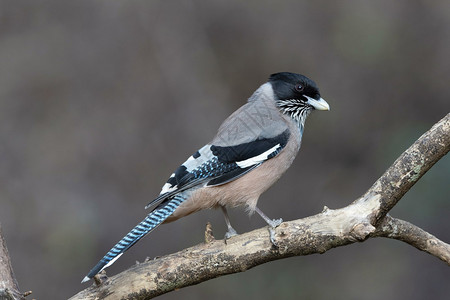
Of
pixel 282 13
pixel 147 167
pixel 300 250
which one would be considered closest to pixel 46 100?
pixel 147 167

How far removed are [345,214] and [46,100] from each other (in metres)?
6.00

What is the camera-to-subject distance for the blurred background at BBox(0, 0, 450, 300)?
829cm

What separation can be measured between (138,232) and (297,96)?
1.96 m

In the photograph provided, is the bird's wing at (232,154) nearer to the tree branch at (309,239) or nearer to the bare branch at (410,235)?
the tree branch at (309,239)

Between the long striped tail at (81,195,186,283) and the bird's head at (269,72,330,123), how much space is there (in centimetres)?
135

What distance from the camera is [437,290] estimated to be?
818cm

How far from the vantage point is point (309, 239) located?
409 centimetres

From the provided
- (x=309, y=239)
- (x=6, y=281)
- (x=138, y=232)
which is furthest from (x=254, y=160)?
(x=6, y=281)

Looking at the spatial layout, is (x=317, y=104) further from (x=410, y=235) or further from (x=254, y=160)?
(x=410, y=235)

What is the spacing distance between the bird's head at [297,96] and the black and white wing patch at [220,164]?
0.49 metres

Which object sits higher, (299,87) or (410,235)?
(299,87)

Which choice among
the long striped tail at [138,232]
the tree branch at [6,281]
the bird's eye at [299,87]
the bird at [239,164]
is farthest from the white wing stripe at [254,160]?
the tree branch at [6,281]

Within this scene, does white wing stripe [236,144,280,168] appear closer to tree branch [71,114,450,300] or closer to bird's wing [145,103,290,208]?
bird's wing [145,103,290,208]

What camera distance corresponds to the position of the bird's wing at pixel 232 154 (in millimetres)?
4691
